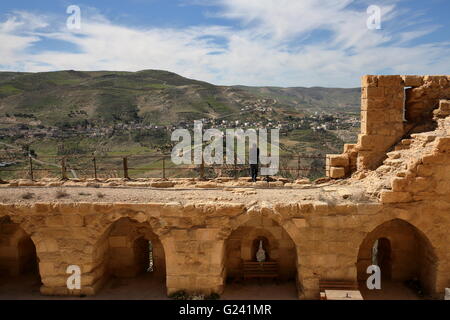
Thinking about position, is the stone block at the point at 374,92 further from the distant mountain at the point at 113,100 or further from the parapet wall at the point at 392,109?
the distant mountain at the point at 113,100

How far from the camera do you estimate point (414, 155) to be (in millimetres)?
9711

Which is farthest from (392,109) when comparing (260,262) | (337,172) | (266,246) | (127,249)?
(127,249)

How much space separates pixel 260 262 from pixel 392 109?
6.24m

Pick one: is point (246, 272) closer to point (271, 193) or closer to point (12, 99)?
point (271, 193)

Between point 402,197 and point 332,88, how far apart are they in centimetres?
15466

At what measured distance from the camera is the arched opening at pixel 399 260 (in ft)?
34.2

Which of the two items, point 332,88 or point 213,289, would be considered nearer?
point 213,289

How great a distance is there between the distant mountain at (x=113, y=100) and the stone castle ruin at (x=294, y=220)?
34.3 metres

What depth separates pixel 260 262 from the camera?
441 inches

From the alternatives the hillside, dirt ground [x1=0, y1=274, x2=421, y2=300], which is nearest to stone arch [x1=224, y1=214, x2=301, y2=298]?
dirt ground [x1=0, y1=274, x2=421, y2=300]

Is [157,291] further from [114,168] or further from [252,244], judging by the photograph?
[114,168]

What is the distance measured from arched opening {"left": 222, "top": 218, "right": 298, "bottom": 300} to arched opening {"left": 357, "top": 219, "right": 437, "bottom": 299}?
2.16 m

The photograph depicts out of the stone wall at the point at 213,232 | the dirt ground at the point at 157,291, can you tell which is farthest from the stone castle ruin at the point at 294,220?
the dirt ground at the point at 157,291
